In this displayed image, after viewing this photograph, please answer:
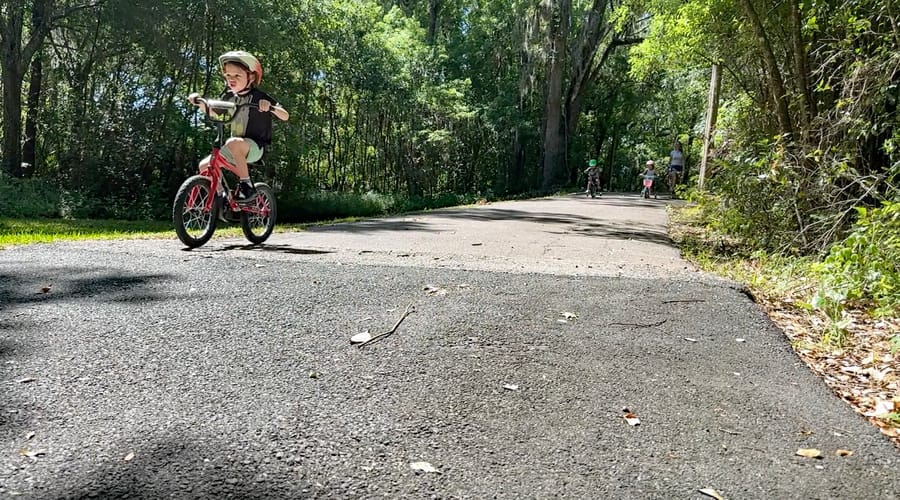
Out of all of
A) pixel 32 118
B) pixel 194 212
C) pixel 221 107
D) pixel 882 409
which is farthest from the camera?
pixel 32 118

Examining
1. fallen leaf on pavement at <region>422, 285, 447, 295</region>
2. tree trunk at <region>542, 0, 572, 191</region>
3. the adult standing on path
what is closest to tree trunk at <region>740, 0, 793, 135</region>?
fallen leaf on pavement at <region>422, 285, 447, 295</region>

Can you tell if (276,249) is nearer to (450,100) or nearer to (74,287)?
(74,287)

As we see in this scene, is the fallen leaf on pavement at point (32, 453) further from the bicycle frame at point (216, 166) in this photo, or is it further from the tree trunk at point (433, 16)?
the tree trunk at point (433, 16)

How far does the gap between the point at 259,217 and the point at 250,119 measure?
1.05m

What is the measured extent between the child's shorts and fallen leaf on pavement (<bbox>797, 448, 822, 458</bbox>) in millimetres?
5405

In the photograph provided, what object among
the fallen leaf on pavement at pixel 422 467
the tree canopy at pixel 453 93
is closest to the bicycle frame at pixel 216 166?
the fallen leaf on pavement at pixel 422 467

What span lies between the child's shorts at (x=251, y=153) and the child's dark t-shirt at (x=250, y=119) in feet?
0.19

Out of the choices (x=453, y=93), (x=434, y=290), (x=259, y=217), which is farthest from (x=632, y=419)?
(x=453, y=93)

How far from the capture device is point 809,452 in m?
2.33

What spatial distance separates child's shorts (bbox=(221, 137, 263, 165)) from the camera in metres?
6.14

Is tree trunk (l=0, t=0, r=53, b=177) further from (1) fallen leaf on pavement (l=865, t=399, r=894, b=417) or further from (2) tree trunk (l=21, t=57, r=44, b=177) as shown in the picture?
(1) fallen leaf on pavement (l=865, t=399, r=894, b=417)

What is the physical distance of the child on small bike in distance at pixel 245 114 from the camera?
6172mm

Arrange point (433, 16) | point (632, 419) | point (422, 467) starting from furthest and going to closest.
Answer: point (433, 16), point (632, 419), point (422, 467)

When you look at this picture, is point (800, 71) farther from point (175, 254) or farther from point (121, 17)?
point (121, 17)
